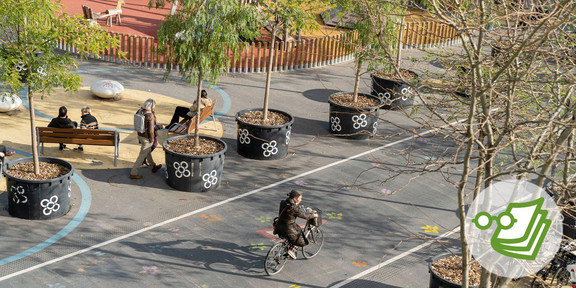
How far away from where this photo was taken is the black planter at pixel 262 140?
15.4 metres

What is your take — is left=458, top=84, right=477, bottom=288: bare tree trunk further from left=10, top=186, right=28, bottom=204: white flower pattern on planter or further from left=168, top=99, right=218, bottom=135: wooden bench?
left=168, top=99, right=218, bottom=135: wooden bench

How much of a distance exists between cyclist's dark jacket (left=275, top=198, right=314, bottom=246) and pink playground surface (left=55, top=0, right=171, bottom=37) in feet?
62.3

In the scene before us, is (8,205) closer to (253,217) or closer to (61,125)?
(61,125)

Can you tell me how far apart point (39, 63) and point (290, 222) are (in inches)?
205

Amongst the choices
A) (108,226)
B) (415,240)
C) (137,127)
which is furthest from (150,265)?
(415,240)

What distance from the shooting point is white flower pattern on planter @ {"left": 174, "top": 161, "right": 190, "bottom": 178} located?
44.1 ft

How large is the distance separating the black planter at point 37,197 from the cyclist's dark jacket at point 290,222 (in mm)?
4192

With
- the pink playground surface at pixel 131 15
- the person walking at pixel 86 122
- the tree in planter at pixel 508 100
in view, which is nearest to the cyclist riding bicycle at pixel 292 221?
the tree in planter at pixel 508 100

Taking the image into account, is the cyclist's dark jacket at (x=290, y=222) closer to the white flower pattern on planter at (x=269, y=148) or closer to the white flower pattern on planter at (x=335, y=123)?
the white flower pattern on planter at (x=269, y=148)

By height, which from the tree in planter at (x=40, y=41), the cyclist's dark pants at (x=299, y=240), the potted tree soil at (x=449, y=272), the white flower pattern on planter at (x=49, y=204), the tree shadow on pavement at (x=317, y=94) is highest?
the tree in planter at (x=40, y=41)

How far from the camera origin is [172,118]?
17.2 m

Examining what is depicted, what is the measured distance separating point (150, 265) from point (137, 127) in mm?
4003

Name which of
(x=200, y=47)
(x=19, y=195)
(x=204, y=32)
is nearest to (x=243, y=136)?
(x=200, y=47)

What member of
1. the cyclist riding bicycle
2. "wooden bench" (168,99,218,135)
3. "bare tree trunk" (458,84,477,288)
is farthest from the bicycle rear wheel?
"wooden bench" (168,99,218,135)
